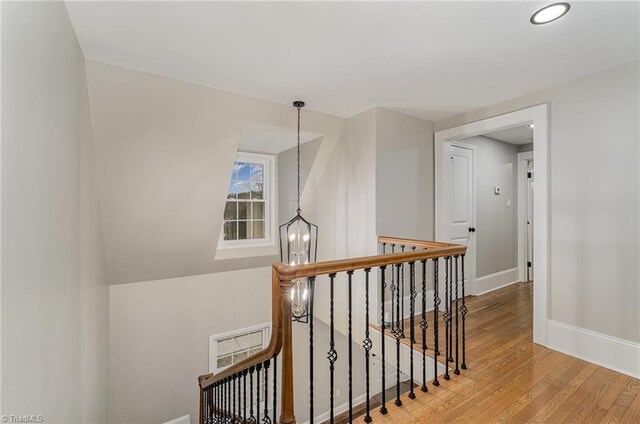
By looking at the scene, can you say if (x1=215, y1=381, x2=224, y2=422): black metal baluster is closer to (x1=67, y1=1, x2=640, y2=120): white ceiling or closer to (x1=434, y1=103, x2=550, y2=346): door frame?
(x1=67, y1=1, x2=640, y2=120): white ceiling

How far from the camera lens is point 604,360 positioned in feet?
7.84

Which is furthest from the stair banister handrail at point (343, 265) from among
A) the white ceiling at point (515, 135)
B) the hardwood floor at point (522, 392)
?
the white ceiling at point (515, 135)

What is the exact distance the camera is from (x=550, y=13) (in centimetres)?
171

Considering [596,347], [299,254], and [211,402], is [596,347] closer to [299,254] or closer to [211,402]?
[299,254]

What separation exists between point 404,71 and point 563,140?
1.55 metres

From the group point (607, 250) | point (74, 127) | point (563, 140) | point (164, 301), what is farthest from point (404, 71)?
point (164, 301)

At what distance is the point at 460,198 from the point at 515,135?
4.41ft

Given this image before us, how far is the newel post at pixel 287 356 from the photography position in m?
1.50

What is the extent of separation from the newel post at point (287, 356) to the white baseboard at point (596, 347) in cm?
249

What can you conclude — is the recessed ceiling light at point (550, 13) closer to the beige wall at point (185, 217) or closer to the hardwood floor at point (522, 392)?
the beige wall at point (185, 217)

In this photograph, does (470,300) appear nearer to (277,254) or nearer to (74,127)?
(277,254)

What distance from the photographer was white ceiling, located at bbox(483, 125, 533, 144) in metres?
4.12

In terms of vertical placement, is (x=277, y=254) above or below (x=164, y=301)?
above

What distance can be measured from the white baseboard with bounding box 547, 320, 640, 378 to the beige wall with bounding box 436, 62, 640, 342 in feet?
0.18
